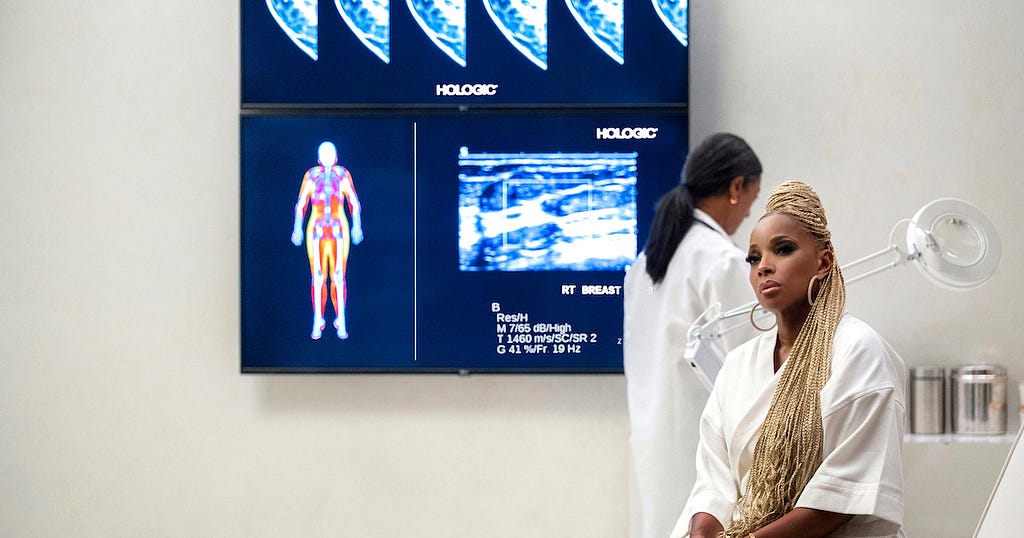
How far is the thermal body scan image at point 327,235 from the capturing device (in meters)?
3.50

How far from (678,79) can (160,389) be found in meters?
2.01

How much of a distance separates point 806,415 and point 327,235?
88.1 inches

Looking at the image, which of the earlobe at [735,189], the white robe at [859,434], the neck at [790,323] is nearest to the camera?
the white robe at [859,434]

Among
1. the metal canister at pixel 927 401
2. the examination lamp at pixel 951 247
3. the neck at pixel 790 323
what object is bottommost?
the metal canister at pixel 927 401

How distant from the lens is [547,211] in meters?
3.46

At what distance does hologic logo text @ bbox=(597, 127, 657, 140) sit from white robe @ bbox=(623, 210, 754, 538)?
0.73 meters

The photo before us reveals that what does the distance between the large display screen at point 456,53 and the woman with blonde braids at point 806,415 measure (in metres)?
1.87

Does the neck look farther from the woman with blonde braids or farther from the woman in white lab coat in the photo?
the woman in white lab coat

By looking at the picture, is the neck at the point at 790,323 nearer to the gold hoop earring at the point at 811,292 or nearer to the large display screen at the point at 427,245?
the gold hoop earring at the point at 811,292

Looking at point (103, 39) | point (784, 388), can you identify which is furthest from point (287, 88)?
point (784, 388)

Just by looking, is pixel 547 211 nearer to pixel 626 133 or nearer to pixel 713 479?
pixel 626 133

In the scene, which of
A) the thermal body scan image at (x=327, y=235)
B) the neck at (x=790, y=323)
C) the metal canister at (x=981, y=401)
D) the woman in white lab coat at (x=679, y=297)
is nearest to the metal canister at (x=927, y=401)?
the metal canister at (x=981, y=401)

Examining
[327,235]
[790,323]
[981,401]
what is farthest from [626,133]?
[790,323]

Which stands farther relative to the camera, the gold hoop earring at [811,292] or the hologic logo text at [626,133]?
the hologic logo text at [626,133]
